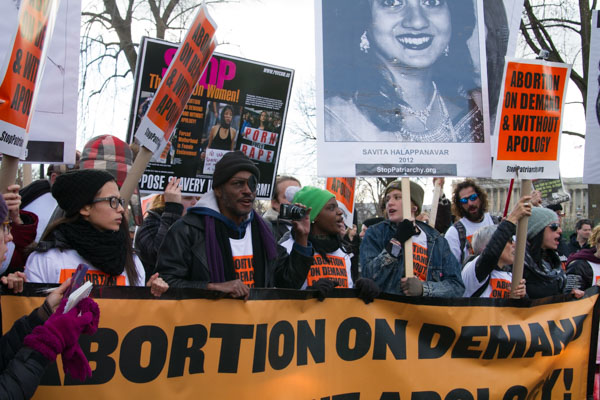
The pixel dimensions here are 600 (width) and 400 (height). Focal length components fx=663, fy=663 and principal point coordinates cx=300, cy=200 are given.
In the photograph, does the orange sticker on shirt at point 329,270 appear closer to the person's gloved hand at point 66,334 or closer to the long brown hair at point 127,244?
the long brown hair at point 127,244

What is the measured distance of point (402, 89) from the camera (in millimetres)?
4641

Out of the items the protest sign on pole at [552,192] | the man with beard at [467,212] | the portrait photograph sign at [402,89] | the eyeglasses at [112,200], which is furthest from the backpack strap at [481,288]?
the protest sign on pole at [552,192]

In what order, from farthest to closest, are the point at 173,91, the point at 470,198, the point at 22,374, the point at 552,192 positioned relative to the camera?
the point at 552,192, the point at 470,198, the point at 173,91, the point at 22,374

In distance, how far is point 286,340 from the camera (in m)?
3.75

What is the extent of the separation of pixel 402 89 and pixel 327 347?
6.21 feet

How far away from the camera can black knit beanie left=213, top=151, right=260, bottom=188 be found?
3980mm

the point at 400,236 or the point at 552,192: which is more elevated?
the point at 552,192

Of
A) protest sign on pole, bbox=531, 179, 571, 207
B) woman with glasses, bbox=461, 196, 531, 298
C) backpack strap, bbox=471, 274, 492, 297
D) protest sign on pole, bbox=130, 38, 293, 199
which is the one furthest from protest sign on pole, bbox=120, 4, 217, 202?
protest sign on pole, bbox=531, 179, 571, 207

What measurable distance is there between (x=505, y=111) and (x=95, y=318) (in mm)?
3180

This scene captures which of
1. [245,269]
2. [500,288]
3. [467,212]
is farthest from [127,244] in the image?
[467,212]

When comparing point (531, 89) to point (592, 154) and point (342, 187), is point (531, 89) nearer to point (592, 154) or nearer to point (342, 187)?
point (592, 154)

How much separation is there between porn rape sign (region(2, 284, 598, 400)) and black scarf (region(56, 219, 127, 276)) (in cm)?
18

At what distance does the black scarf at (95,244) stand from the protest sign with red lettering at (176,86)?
671mm

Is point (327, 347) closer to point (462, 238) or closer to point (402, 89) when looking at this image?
point (402, 89)
